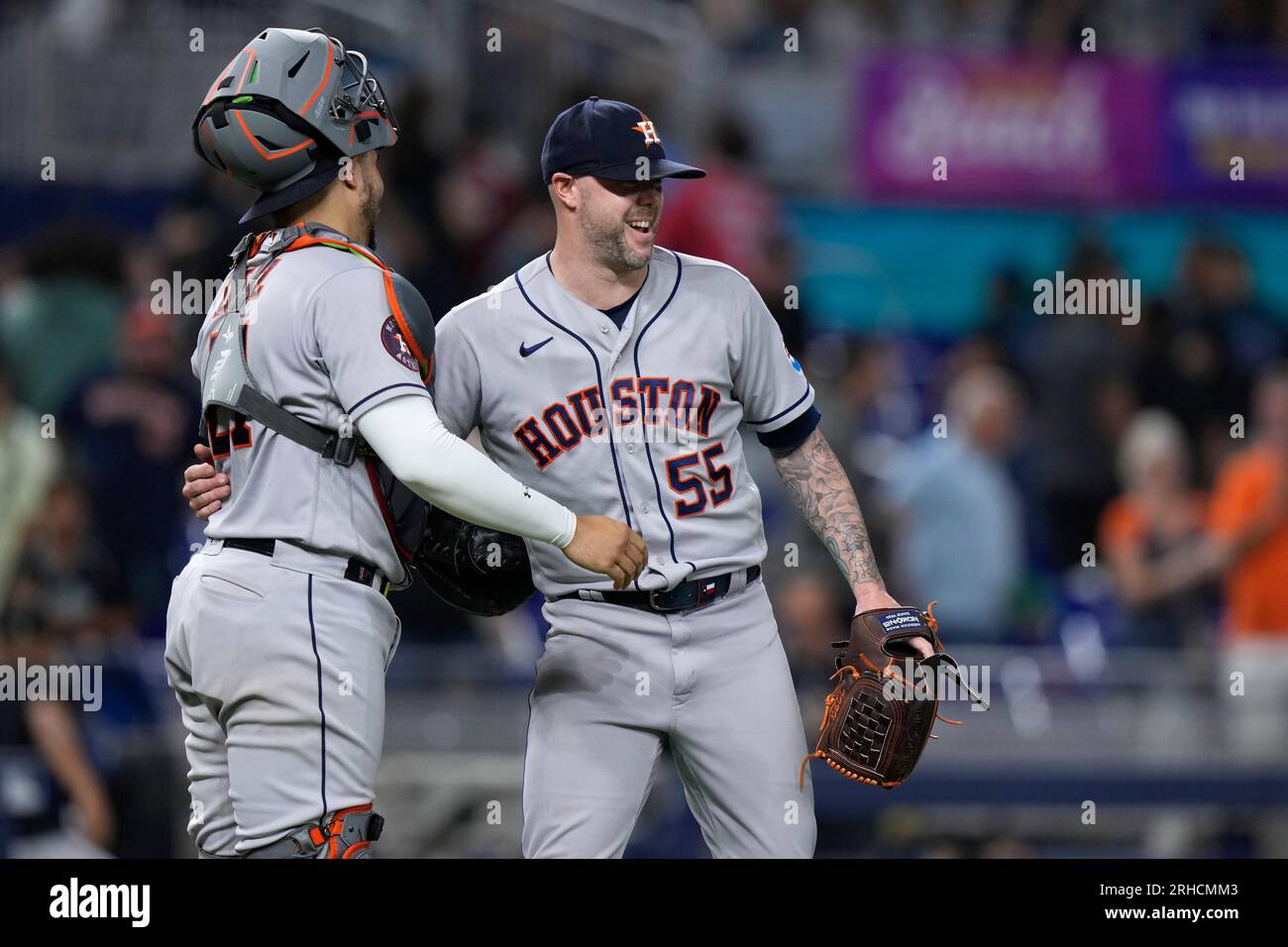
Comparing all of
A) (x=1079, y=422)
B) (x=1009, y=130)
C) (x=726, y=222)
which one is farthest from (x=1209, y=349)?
(x=726, y=222)

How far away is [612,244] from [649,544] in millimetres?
630

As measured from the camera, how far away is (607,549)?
3.60 metres

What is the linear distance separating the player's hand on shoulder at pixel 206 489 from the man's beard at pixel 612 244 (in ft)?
2.98

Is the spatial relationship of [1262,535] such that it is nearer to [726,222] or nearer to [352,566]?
[726,222]

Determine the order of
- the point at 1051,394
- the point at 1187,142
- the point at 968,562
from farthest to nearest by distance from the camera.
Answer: the point at 1187,142 < the point at 1051,394 < the point at 968,562

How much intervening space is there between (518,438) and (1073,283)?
5.94 m

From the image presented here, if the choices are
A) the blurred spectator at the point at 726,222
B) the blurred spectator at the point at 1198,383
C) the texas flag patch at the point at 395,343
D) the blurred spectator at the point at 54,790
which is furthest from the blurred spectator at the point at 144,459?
the blurred spectator at the point at 1198,383

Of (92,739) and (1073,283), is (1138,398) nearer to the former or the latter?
(1073,283)

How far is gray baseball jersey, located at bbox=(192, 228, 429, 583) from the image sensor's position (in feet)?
11.5

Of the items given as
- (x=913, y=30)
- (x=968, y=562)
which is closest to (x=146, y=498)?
(x=968, y=562)

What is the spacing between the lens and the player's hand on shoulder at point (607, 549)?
3.59 meters

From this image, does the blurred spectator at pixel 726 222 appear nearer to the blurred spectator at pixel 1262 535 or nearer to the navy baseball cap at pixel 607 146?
the blurred spectator at pixel 1262 535

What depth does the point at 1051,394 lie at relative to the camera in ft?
30.2
